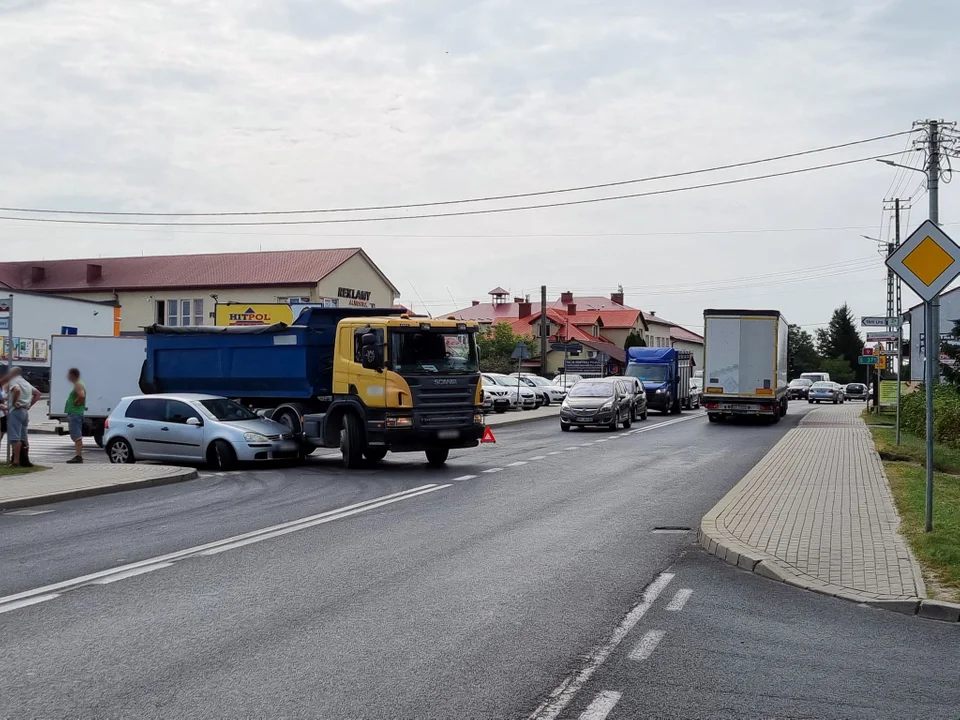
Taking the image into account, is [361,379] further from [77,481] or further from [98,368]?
[98,368]

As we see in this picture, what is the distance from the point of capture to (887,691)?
559cm

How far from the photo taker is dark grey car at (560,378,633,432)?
31406 mm

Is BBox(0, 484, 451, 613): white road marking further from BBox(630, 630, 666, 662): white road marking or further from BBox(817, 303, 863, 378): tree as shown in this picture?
BBox(817, 303, 863, 378): tree

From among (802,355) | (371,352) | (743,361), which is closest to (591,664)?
(371,352)

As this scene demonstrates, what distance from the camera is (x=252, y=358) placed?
2086cm

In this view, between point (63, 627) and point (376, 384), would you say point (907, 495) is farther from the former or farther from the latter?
point (63, 627)

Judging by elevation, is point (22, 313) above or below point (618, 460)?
above

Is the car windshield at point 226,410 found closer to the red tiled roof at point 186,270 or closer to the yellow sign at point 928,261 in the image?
the yellow sign at point 928,261

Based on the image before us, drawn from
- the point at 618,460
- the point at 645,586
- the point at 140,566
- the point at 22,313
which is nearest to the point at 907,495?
the point at 645,586

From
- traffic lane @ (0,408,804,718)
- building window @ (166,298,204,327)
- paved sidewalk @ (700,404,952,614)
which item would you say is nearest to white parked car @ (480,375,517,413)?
paved sidewalk @ (700,404,952,614)

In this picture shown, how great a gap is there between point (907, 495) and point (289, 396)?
38.0ft

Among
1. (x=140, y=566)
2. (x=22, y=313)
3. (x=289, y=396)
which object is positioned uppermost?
(x=22, y=313)

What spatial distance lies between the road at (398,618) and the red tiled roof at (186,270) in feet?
176

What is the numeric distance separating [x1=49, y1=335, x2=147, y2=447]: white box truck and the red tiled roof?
122 ft
